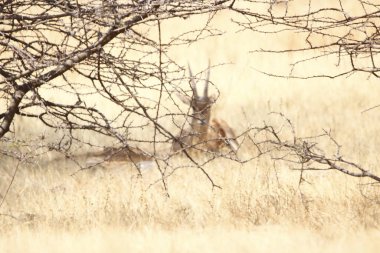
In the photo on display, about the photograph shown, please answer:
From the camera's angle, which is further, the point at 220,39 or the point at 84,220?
the point at 220,39

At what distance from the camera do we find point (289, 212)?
6.16 m

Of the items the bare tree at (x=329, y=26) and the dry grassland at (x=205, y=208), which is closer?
the dry grassland at (x=205, y=208)

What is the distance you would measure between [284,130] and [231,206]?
6.33 m

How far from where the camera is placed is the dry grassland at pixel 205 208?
4406mm

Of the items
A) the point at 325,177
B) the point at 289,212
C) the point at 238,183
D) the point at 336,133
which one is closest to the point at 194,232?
the point at 289,212

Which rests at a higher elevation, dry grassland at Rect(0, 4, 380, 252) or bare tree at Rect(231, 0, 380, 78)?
bare tree at Rect(231, 0, 380, 78)

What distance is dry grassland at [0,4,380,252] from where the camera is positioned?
173 inches

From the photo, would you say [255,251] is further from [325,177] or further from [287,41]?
[287,41]

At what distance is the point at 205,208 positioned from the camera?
6840 mm

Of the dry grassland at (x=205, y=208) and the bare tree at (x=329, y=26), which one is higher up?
the bare tree at (x=329, y=26)

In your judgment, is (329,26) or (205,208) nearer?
(329,26)

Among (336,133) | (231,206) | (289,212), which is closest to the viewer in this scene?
(289,212)

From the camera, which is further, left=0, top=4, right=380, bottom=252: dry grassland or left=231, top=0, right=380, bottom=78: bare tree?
Answer: left=231, top=0, right=380, bottom=78: bare tree

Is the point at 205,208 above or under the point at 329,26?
under
